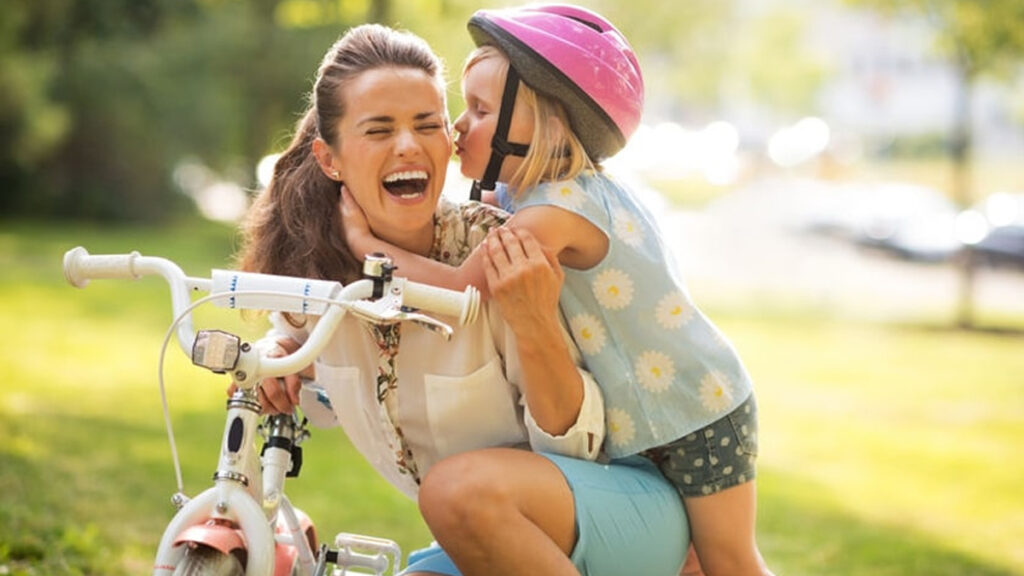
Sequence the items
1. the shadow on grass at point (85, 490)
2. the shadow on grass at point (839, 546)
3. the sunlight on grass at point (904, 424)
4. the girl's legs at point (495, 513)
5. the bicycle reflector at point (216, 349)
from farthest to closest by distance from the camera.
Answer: the sunlight on grass at point (904, 424) < the shadow on grass at point (839, 546) < the shadow on grass at point (85, 490) < the girl's legs at point (495, 513) < the bicycle reflector at point (216, 349)

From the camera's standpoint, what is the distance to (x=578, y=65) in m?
2.84

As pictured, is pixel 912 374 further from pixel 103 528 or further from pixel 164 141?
pixel 164 141

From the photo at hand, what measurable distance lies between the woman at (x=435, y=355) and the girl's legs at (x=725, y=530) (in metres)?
0.05

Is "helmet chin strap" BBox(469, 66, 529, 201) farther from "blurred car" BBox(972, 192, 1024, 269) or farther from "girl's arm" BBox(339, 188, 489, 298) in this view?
"blurred car" BBox(972, 192, 1024, 269)

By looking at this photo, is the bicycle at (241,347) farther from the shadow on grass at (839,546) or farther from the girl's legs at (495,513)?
the shadow on grass at (839,546)

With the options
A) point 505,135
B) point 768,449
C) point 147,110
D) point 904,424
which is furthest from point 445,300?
point 147,110

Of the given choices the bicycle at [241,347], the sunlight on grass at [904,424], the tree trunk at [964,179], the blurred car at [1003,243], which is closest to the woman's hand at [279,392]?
the bicycle at [241,347]

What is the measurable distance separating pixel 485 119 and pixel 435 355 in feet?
1.75

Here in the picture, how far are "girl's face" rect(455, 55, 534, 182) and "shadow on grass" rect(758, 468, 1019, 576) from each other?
355 centimetres

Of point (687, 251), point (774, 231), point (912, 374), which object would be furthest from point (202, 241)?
point (912, 374)

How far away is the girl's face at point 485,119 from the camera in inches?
114

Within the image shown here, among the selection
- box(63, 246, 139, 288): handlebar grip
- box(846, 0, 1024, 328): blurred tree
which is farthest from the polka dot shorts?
box(846, 0, 1024, 328): blurred tree

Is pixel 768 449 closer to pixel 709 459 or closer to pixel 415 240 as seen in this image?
pixel 709 459

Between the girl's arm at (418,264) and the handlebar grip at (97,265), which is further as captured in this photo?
the girl's arm at (418,264)
